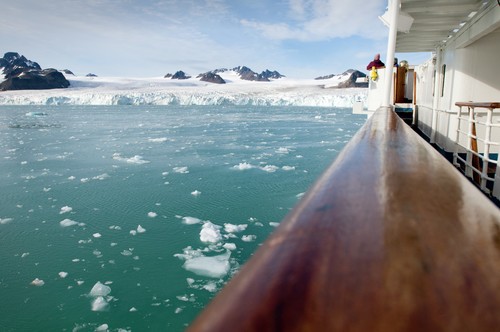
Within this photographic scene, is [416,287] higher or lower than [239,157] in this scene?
higher

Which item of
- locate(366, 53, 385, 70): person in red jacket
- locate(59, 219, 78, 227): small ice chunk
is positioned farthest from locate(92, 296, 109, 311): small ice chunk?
locate(366, 53, 385, 70): person in red jacket

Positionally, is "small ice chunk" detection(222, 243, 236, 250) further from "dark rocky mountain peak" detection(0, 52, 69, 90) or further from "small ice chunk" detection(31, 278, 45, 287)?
"dark rocky mountain peak" detection(0, 52, 69, 90)

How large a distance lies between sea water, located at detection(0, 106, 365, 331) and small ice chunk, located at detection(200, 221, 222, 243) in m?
0.02

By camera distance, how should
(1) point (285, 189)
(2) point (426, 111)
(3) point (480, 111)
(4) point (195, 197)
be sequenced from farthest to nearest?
(2) point (426, 111)
(1) point (285, 189)
(4) point (195, 197)
(3) point (480, 111)

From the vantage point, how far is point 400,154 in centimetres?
99

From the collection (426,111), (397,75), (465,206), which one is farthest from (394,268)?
(397,75)

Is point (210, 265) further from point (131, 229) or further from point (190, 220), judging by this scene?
point (131, 229)

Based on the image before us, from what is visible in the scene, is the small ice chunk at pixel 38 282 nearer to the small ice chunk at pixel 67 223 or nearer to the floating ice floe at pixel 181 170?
the small ice chunk at pixel 67 223

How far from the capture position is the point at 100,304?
3.35 m

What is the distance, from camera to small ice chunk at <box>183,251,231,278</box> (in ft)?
12.6

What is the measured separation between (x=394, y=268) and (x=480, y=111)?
6.35m

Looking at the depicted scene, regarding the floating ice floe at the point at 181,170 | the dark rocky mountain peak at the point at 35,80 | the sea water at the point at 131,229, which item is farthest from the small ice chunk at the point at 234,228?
the dark rocky mountain peak at the point at 35,80

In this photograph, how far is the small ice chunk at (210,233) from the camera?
4.63 metres

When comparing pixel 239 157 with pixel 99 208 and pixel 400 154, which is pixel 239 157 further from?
pixel 400 154
